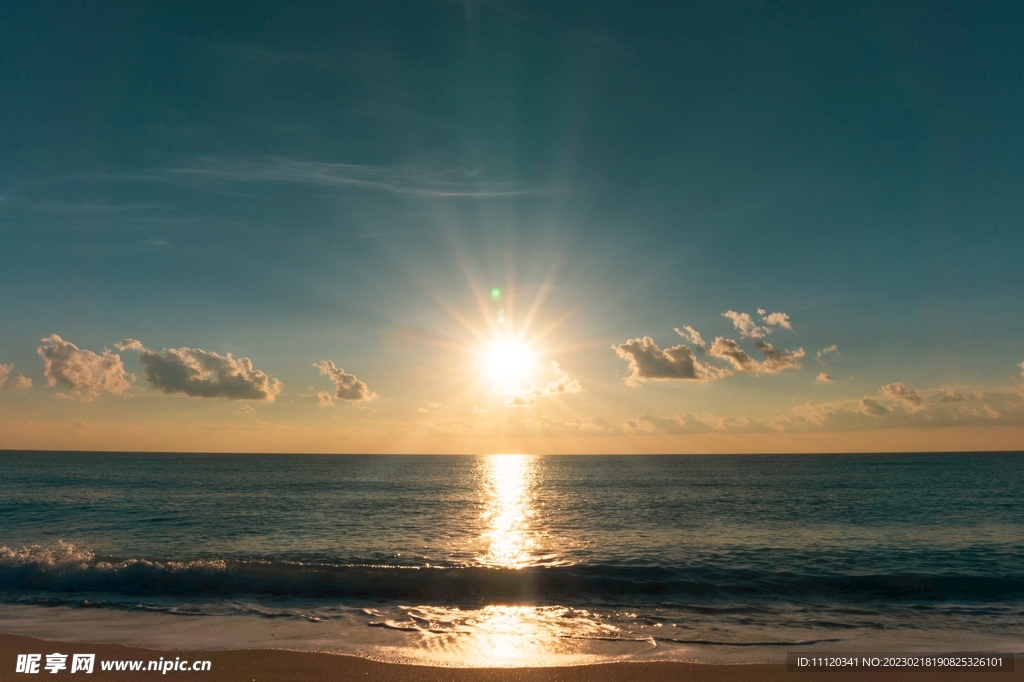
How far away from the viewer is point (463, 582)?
20938 mm

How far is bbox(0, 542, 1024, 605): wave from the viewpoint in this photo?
757 inches

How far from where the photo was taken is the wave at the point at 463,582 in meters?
19.2

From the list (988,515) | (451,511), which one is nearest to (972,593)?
(988,515)

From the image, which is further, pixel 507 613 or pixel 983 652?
pixel 507 613

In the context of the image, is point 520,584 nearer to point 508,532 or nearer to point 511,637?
point 511,637

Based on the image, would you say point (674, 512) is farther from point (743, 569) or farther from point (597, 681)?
point (597, 681)

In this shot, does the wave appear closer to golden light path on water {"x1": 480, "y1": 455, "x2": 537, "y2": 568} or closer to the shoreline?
golden light path on water {"x1": 480, "y1": 455, "x2": 537, "y2": 568}

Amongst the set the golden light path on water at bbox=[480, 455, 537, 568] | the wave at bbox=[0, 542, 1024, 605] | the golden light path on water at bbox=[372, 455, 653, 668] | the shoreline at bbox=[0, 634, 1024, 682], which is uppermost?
the shoreline at bbox=[0, 634, 1024, 682]

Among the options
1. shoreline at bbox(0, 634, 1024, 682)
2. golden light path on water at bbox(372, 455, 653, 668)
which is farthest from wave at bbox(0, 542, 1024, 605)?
shoreline at bbox(0, 634, 1024, 682)

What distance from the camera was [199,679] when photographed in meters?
10.6

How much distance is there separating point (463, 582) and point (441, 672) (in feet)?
33.5

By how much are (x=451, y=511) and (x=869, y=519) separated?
31.9m

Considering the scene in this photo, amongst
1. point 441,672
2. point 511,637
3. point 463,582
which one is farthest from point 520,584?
point 441,672

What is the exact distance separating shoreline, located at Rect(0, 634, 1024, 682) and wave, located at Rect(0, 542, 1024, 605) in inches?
285
